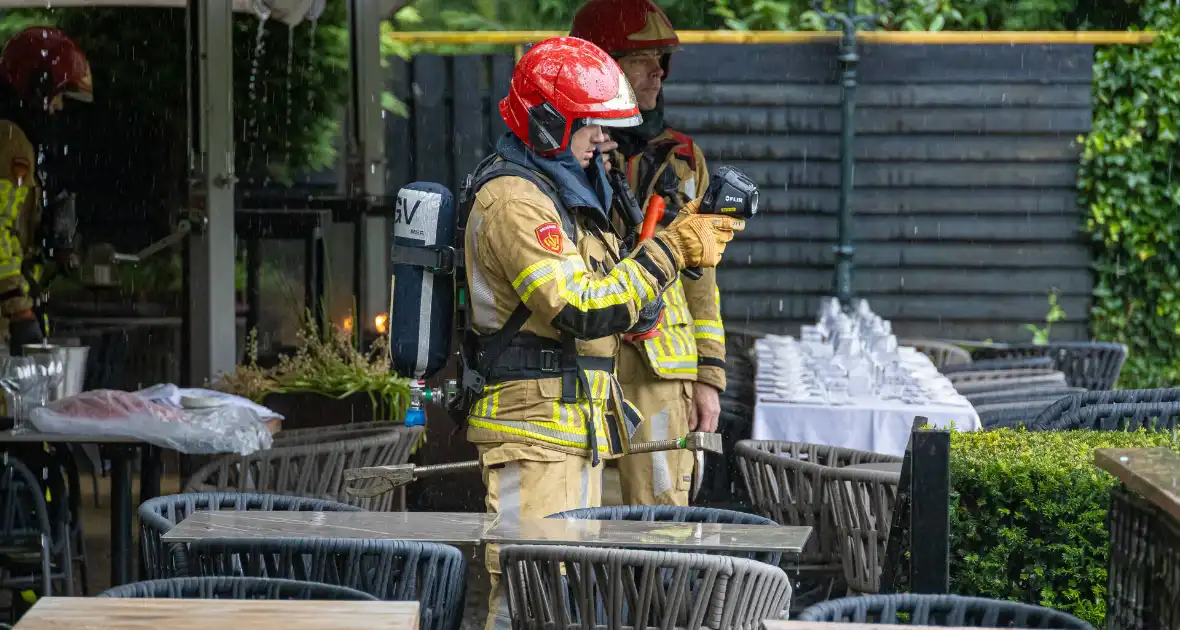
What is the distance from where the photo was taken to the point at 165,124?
12.1m

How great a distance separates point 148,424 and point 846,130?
6.16 meters

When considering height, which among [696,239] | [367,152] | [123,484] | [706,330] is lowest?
[123,484]

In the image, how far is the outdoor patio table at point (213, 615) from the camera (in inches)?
99.5

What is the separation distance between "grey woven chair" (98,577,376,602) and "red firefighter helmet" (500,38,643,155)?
4.87ft

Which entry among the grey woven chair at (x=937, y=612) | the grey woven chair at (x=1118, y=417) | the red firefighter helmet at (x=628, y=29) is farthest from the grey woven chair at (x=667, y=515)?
the grey woven chair at (x=1118, y=417)

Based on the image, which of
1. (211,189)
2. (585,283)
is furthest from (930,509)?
(211,189)

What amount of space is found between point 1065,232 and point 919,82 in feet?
4.66

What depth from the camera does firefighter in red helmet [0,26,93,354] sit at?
22.4 feet

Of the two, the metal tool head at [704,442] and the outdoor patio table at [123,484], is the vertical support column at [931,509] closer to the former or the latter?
the metal tool head at [704,442]

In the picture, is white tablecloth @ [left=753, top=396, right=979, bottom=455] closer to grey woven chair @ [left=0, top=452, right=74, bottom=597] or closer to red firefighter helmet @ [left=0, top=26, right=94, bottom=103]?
grey woven chair @ [left=0, top=452, right=74, bottom=597]

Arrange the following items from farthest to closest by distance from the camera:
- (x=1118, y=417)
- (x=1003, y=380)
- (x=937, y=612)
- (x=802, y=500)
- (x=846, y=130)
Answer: (x=846, y=130), (x=1003, y=380), (x=1118, y=417), (x=802, y=500), (x=937, y=612)

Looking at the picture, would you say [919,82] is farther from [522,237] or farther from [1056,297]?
[522,237]

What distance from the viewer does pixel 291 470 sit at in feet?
16.3

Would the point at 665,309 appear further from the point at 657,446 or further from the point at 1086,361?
the point at 1086,361
